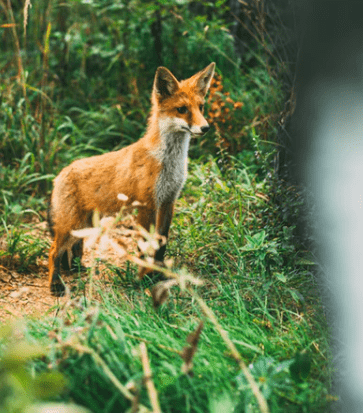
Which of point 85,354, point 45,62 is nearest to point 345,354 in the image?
point 85,354

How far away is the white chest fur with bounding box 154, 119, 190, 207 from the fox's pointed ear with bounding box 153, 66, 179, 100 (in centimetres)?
26

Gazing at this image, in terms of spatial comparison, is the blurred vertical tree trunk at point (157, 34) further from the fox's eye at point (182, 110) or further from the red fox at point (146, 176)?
the fox's eye at point (182, 110)

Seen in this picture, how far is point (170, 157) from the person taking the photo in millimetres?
3898

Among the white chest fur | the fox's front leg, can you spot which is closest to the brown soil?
the fox's front leg

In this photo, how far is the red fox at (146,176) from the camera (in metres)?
3.83

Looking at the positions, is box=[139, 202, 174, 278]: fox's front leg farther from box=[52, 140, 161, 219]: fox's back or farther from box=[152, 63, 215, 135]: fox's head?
box=[152, 63, 215, 135]: fox's head

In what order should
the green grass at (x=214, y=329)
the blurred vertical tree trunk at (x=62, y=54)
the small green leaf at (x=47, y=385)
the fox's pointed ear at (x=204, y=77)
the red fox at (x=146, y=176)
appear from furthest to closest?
the blurred vertical tree trunk at (x=62, y=54), the fox's pointed ear at (x=204, y=77), the red fox at (x=146, y=176), the green grass at (x=214, y=329), the small green leaf at (x=47, y=385)

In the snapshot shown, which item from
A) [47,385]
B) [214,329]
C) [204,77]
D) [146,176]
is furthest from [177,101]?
[47,385]

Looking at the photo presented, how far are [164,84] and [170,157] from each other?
0.63 meters

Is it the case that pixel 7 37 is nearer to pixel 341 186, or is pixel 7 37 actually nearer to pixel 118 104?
pixel 118 104

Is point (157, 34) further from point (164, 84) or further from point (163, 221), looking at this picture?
point (163, 221)

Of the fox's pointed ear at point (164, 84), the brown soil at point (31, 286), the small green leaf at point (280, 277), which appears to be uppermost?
the fox's pointed ear at point (164, 84)

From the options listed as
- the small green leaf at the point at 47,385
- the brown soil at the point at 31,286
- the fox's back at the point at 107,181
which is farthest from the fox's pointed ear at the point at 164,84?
the small green leaf at the point at 47,385

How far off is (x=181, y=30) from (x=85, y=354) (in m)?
5.66
